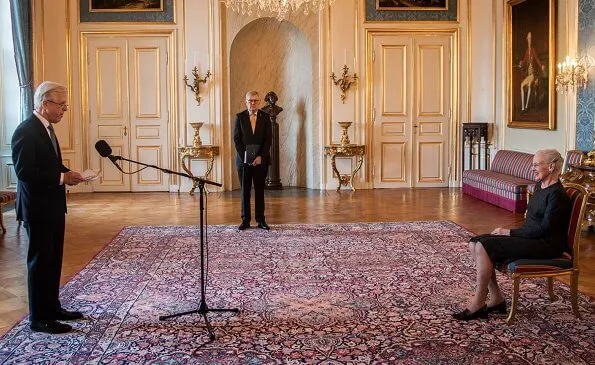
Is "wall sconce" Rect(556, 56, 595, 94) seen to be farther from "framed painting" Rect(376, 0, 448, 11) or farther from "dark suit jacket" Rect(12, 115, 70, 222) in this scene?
"dark suit jacket" Rect(12, 115, 70, 222)

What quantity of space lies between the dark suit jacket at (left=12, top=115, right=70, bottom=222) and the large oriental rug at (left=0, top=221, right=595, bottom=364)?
732mm

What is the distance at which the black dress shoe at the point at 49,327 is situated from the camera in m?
4.26

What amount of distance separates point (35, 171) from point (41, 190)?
143 millimetres

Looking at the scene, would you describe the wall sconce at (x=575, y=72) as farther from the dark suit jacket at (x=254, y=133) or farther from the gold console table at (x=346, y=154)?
the gold console table at (x=346, y=154)

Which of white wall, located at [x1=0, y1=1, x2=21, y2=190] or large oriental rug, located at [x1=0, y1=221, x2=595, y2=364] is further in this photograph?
white wall, located at [x1=0, y1=1, x2=21, y2=190]

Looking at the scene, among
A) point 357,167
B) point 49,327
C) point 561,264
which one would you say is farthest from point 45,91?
point 357,167

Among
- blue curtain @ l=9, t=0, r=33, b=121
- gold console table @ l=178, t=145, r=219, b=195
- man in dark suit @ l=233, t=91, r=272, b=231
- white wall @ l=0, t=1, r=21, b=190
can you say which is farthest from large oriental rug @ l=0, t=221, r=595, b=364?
white wall @ l=0, t=1, r=21, b=190

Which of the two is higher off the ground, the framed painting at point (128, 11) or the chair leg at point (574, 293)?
the framed painting at point (128, 11)

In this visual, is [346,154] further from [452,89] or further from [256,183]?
[256,183]

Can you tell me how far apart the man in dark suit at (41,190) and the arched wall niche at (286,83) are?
8185 mm

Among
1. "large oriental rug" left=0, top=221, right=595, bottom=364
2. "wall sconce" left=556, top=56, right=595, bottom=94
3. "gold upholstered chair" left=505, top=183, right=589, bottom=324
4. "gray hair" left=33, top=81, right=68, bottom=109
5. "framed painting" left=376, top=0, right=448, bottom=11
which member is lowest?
"large oriental rug" left=0, top=221, right=595, bottom=364

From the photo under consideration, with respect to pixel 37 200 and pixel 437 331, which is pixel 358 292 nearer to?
pixel 437 331

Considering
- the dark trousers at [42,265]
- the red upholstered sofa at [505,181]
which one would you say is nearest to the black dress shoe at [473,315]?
the dark trousers at [42,265]

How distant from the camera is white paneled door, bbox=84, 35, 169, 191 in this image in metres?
12.1
